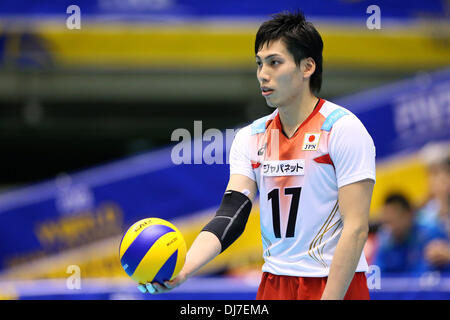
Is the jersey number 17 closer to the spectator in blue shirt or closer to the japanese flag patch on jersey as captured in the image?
the japanese flag patch on jersey

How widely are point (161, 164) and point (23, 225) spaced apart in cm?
206

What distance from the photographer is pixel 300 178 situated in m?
3.44

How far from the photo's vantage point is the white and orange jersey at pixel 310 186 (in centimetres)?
332

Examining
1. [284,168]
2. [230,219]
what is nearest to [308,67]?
[284,168]

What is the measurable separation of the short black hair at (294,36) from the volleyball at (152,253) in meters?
1.08

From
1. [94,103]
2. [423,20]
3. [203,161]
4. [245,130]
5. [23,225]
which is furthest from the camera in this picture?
[94,103]

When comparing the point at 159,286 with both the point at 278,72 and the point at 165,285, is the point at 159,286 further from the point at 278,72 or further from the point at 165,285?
the point at 278,72

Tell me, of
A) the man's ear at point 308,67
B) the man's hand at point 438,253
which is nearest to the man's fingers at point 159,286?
the man's ear at point 308,67

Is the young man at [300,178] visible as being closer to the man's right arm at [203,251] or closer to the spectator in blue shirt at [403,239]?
the man's right arm at [203,251]

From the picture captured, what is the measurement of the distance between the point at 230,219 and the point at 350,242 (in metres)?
0.70

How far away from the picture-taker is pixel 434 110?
8.30 metres

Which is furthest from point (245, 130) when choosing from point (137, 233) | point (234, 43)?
point (234, 43)

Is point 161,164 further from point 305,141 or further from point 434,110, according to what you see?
point 305,141
